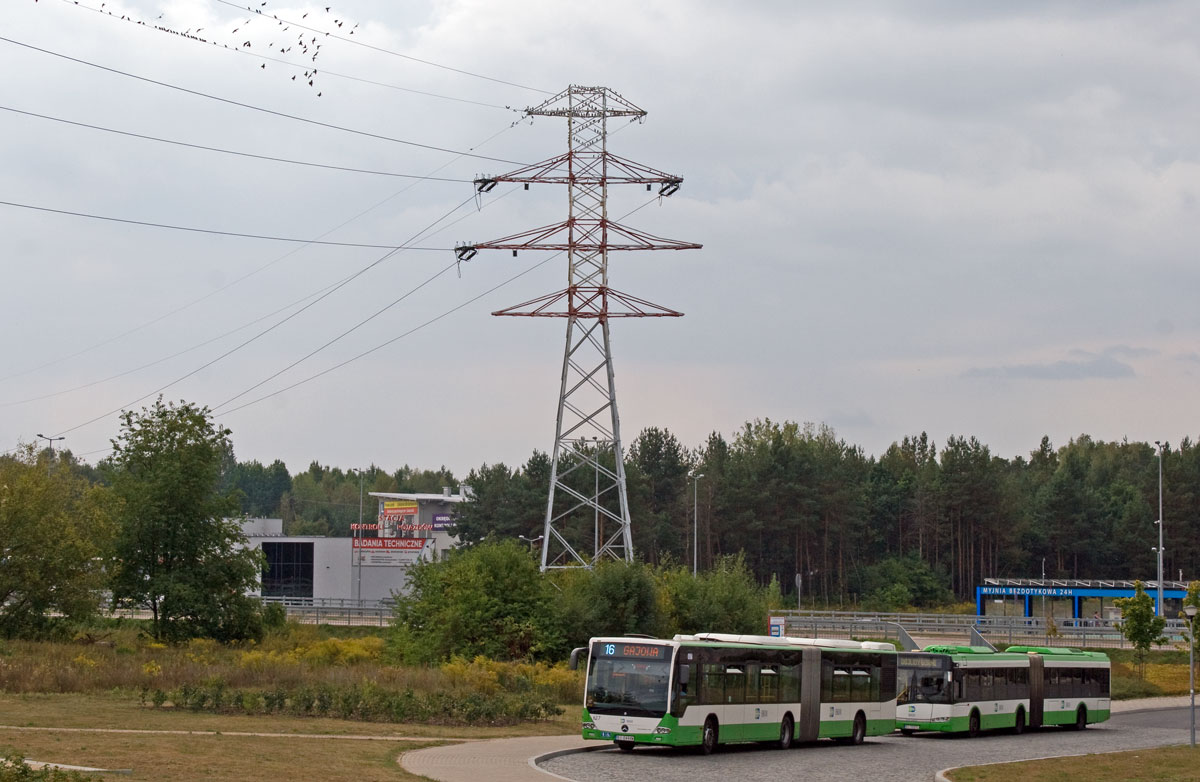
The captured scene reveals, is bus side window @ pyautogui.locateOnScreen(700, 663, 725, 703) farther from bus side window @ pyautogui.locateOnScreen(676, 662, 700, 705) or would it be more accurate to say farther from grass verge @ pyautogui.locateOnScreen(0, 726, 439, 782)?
grass verge @ pyautogui.locateOnScreen(0, 726, 439, 782)

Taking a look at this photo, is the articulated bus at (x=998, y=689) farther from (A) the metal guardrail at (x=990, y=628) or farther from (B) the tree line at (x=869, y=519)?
(B) the tree line at (x=869, y=519)

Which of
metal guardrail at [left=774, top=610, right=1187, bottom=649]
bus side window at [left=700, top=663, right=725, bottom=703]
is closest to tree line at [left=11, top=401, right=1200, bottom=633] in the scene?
metal guardrail at [left=774, top=610, right=1187, bottom=649]

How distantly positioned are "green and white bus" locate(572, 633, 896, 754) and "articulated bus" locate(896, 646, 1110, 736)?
3316mm

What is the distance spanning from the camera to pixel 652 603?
49.3 metres

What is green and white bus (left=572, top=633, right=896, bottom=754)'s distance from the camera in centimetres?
2864

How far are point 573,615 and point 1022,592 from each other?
4771 centimetres

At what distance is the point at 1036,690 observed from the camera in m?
41.4

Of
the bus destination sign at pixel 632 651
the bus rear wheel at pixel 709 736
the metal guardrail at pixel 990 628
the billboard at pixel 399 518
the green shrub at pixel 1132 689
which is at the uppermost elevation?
the billboard at pixel 399 518

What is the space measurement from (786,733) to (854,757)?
2.86m

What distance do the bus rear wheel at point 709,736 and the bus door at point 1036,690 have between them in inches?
608

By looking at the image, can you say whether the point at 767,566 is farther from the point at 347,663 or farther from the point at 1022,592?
the point at 347,663

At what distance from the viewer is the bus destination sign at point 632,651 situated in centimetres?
2903

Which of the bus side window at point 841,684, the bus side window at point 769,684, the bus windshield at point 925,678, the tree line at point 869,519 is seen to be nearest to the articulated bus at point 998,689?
the bus windshield at point 925,678

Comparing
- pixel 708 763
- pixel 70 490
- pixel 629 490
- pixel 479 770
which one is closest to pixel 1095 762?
pixel 708 763
